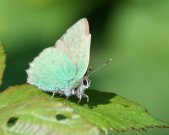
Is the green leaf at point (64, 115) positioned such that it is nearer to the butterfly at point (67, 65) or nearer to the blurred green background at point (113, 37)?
the butterfly at point (67, 65)

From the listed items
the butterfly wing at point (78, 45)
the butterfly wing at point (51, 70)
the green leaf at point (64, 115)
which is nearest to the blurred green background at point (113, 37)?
the butterfly wing at point (51, 70)

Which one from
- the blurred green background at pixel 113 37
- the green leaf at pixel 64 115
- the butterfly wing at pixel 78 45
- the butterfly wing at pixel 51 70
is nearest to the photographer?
the green leaf at pixel 64 115

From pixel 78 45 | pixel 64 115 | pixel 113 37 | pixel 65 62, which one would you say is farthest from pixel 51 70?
pixel 113 37

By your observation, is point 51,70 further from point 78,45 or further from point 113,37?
point 113,37

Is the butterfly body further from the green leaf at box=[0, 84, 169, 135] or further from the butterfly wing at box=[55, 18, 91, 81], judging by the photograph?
the green leaf at box=[0, 84, 169, 135]

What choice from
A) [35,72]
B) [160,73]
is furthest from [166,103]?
[35,72]

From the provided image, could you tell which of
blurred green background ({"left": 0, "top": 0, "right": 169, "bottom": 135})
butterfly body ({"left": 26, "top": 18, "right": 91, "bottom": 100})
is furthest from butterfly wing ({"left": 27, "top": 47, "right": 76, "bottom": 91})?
blurred green background ({"left": 0, "top": 0, "right": 169, "bottom": 135})

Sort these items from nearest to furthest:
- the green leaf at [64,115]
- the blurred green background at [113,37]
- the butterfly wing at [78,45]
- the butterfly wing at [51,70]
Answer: the green leaf at [64,115] → the butterfly wing at [78,45] → the butterfly wing at [51,70] → the blurred green background at [113,37]
